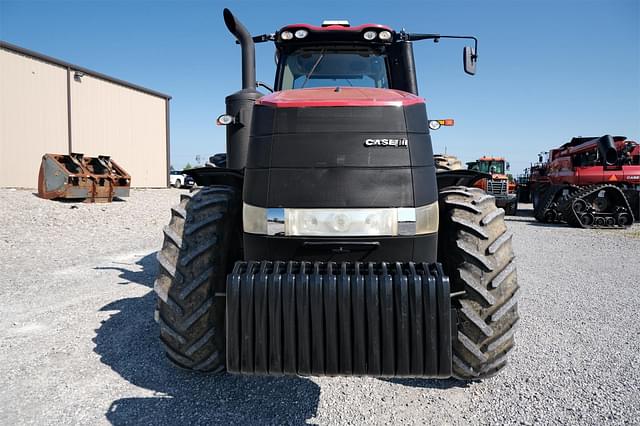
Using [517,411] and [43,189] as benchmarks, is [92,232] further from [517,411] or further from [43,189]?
[517,411]

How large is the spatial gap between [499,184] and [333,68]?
18625 mm

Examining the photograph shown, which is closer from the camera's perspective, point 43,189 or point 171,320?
point 171,320

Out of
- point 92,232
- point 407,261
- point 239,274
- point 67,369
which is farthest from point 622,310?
point 92,232

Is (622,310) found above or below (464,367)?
below

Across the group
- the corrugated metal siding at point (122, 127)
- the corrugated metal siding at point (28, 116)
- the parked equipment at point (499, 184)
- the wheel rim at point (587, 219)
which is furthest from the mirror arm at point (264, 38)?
the corrugated metal siding at point (122, 127)

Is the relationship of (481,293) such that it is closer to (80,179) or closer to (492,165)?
(80,179)

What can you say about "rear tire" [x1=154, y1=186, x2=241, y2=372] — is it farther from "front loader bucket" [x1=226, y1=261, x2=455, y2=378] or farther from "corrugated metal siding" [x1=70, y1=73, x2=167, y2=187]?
"corrugated metal siding" [x1=70, y1=73, x2=167, y2=187]

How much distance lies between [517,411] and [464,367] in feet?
1.83

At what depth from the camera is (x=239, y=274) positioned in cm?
219

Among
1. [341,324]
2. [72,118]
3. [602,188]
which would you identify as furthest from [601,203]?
[72,118]

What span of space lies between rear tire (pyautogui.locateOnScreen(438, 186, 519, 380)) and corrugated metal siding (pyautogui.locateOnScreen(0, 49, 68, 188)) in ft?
62.7

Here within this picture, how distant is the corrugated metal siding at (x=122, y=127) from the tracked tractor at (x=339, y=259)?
69.3ft

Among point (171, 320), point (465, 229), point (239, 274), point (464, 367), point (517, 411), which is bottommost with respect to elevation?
point (517, 411)

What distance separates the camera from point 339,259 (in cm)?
235
